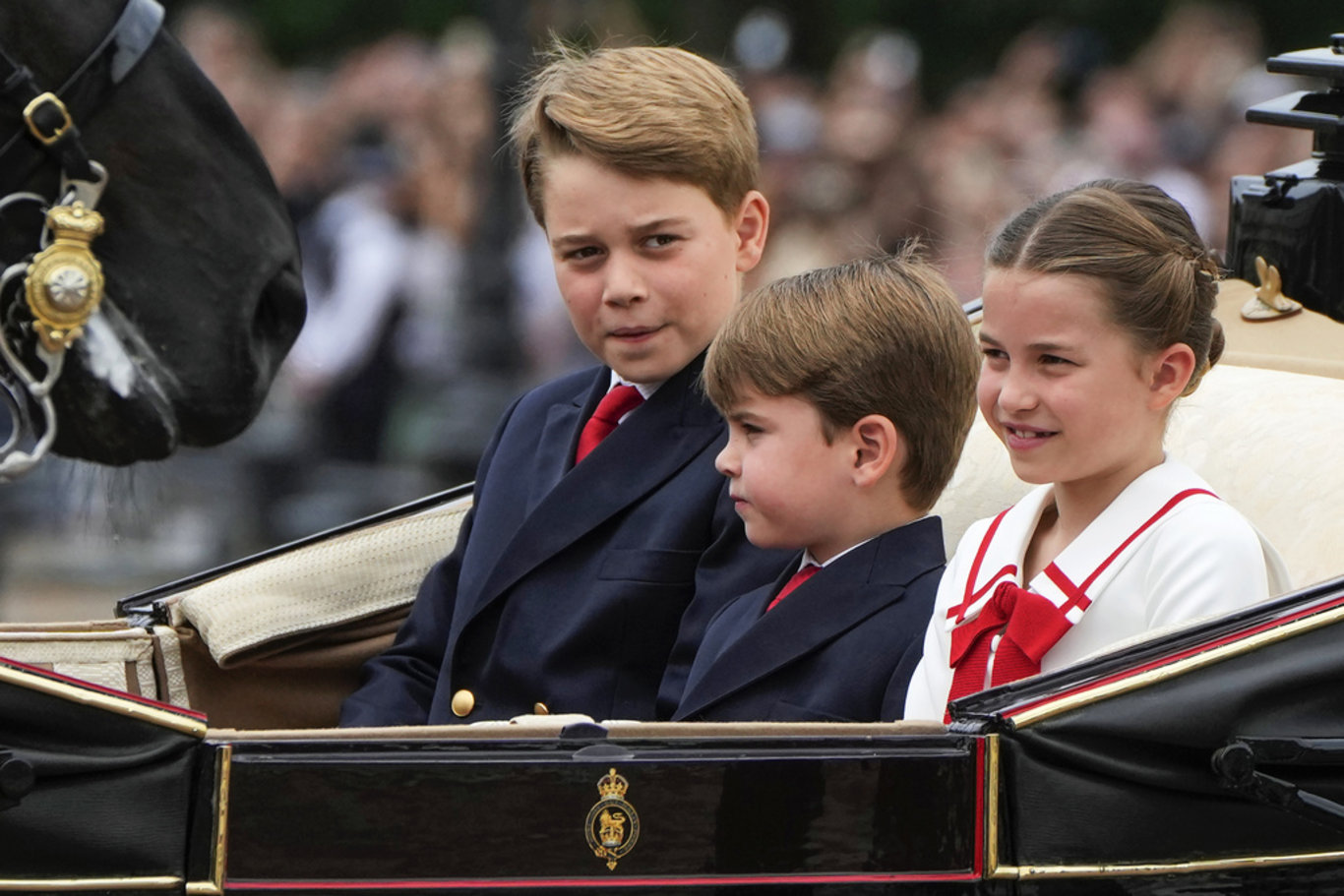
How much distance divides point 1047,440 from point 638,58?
2.50 feet

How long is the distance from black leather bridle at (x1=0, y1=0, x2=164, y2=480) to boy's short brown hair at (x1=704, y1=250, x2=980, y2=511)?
0.75 metres

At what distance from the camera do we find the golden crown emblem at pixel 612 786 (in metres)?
1.56

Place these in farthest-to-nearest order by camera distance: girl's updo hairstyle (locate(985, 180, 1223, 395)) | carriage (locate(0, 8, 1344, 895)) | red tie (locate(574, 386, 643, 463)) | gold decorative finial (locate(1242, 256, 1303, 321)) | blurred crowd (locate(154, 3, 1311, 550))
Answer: blurred crowd (locate(154, 3, 1311, 550)) → gold decorative finial (locate(1242, 256, 1303, 321)) → red tie (locate(574, 386, 643, 463)) → girl's updo hairstyle (locate(985, 180, 1223, 395)) → carriage (locate(0, 8, 1344, 895))

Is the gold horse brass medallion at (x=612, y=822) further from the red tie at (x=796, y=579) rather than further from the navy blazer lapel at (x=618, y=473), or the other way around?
the navy blazer lapel at (x=618, y=473)

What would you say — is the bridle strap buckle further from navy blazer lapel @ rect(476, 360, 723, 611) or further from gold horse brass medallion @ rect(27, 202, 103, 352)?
navy blazer lapel @ rect(476, 360, 723, 611)

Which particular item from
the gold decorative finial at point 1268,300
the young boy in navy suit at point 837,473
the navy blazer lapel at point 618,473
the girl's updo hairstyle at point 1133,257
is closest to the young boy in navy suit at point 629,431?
the navy blazer lapel at point 618,473

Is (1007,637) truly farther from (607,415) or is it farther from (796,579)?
(607,415)

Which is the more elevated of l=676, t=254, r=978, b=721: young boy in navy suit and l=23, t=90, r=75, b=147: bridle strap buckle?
l=23, t=90, r=75, b=147: bridle strap buckle

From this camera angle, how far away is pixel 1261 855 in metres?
1.66

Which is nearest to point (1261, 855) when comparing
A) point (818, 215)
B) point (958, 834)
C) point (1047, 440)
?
point (958, 834)

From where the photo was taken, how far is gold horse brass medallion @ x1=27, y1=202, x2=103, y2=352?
85.6 inches

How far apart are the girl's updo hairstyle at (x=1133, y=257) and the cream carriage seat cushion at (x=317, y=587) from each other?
101cm

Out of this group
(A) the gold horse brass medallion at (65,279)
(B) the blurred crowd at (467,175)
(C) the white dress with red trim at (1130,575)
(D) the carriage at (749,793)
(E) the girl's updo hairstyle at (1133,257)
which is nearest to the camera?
(D) the carriage at (749,793)

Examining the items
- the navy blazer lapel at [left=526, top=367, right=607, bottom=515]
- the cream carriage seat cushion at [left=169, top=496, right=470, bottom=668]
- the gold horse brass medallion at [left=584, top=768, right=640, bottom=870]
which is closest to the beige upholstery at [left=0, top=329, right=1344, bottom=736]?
the cream carriage seat cushion at [left=169, top=496, right=470, bottom=668]
